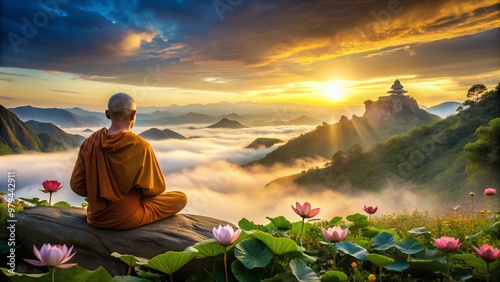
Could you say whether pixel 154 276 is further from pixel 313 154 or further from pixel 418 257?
pixel 313 154

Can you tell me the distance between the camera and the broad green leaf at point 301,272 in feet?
14.2

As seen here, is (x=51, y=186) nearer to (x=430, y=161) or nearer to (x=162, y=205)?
Result: (x=162, y=205)

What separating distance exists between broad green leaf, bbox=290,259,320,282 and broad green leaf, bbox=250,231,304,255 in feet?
0.41

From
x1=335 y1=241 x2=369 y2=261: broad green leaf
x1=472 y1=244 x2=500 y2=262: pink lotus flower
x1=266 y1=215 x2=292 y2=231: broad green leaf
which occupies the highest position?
x1=472 y1=244 x2=500 y2=262: pink lotus flower

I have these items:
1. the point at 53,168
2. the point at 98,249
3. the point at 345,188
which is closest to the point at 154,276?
the point at 98,249

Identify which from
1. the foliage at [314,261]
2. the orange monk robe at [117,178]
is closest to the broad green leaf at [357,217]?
the foliage at [314,261]

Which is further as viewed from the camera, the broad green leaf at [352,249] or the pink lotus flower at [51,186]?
the pink lotus flower at [51,186]

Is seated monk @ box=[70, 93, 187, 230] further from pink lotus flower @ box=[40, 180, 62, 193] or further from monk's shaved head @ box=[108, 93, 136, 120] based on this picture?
Result: pink lotus flower @ box=[40, 180, 62, 193]

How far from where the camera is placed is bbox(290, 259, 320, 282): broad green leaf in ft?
14.2

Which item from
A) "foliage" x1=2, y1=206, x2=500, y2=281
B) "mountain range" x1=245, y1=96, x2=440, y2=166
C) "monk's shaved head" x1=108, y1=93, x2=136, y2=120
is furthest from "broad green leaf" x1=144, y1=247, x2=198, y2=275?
"mountain range" x1=245, y1=96, x2=440, y2=166

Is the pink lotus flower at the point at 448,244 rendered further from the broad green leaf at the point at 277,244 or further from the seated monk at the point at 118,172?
the seated monk at the point at 118,172

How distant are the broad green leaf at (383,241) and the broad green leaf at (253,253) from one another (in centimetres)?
126

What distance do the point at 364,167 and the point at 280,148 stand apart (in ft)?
53.6

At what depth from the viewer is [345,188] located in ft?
123
